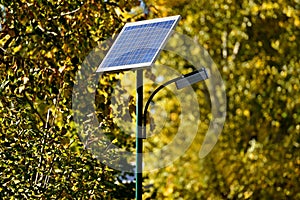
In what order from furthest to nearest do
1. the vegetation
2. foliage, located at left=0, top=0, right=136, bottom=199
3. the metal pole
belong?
the vegetation < foliage, located at left=0, top=0, right=136, bottom=199 < the metal pole

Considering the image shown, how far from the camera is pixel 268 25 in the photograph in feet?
38.8

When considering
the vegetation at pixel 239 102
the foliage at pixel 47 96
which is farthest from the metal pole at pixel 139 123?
the vegetation at pixel 239 102

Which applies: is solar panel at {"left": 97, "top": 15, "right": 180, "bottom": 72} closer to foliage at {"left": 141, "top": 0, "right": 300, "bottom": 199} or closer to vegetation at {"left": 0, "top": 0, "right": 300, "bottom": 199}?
vegetation at {"left": 0, "top": 0, "right": 300, "bottom": 199}

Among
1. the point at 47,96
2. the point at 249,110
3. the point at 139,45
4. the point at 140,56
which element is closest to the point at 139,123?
the point at 140,56

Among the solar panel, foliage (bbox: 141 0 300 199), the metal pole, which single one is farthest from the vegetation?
the metal pole

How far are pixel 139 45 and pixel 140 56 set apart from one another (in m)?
0.25

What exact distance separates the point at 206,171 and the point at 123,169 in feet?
13.1

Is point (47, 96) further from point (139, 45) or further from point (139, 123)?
point (139, 123)

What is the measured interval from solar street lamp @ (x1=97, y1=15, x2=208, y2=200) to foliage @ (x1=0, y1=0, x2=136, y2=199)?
0.75 meters

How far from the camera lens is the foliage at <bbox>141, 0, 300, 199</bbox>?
11.1 m

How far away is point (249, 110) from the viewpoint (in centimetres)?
1160

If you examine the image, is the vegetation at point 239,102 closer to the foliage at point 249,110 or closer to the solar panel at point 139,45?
Result: the foliage at point 249,110

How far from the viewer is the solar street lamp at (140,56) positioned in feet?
15.8

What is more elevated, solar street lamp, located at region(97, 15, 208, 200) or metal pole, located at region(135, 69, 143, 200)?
solar street lamp, located at region(97, 15, 208, 200)
